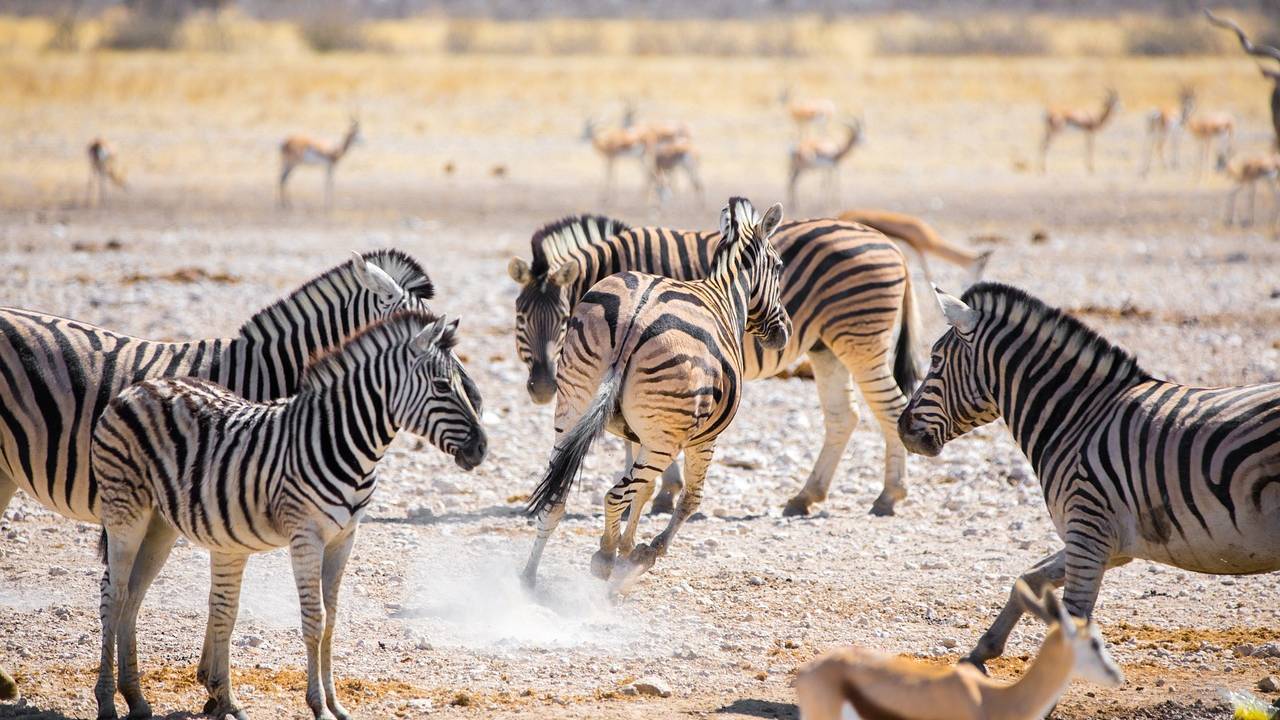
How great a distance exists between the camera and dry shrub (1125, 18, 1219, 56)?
53.4 m

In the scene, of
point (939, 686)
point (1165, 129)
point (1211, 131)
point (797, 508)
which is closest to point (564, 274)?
point (797, 508)

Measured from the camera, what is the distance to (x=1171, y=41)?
54250mm

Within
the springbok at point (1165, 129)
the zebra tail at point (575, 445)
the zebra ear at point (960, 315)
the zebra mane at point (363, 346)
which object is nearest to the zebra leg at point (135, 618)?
the zebra mane at point (363, 346)

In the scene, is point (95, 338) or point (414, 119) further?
point (414, 119)

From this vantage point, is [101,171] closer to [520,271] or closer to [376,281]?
[520,271]

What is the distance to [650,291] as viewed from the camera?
272 inches

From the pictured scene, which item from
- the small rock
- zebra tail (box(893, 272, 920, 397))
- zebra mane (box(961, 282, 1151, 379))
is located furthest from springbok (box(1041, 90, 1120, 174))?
the small rock

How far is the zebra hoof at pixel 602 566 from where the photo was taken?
6930 mm

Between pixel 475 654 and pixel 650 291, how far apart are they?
6.62ft

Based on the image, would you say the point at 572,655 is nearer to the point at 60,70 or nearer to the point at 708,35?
the point at 60,70

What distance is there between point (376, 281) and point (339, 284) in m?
0.21

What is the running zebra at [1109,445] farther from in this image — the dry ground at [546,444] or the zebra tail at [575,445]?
the zebra tail at [575,445]

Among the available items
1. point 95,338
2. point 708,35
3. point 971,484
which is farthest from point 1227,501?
point 708,35

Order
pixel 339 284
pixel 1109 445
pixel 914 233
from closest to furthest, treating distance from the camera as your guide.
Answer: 1. pixel 1109 445
2. pixel 339 284
3. pixel 914 233
